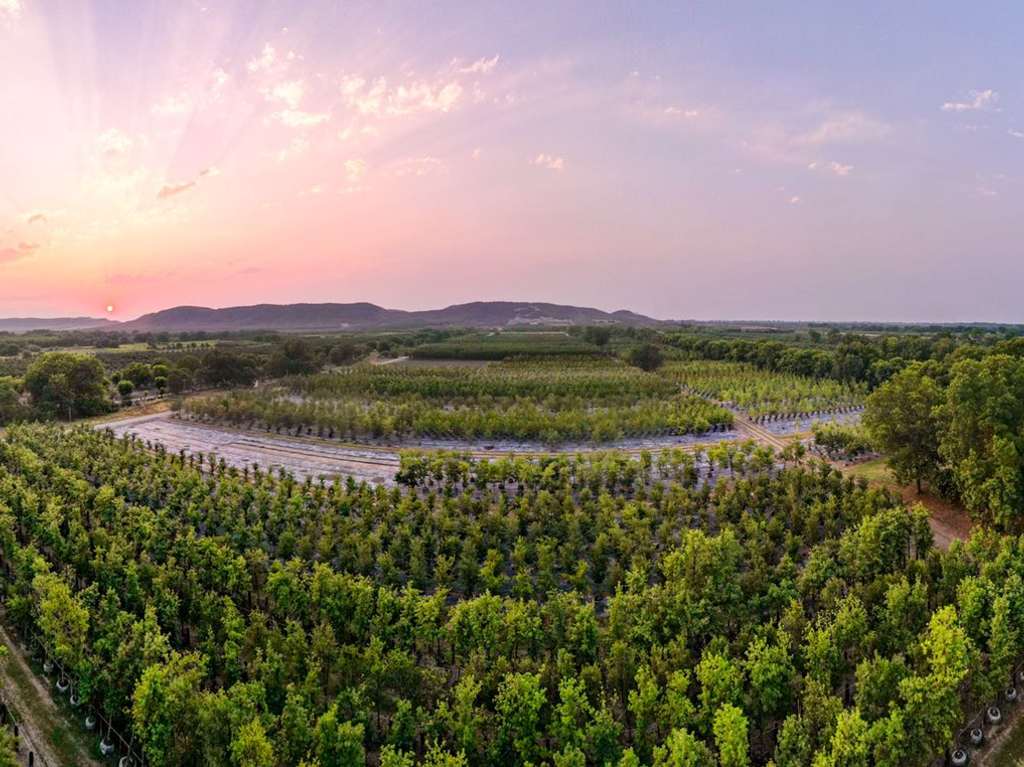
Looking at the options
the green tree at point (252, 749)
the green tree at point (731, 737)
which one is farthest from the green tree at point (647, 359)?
the green tree at point (252, 749)

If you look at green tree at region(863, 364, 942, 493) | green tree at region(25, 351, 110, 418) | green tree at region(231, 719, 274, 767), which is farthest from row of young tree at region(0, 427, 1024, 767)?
green tree at region(25, 351, 110, 418)

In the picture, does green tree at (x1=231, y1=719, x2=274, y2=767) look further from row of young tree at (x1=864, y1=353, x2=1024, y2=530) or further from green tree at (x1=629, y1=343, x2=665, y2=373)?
green tree at (x1=629, y1=343, x2=665, y2=373)

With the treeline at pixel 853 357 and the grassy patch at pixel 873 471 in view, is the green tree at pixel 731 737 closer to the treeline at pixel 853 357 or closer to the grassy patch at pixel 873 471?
the grassy patch at pixel 873 471

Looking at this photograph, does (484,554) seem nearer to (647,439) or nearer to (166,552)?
(166,552)

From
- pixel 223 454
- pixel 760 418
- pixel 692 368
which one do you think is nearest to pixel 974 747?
pixel 760 418

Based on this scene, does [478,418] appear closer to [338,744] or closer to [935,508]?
[935,508]

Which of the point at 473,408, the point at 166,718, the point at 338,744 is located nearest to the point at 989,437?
the point at 338,744
